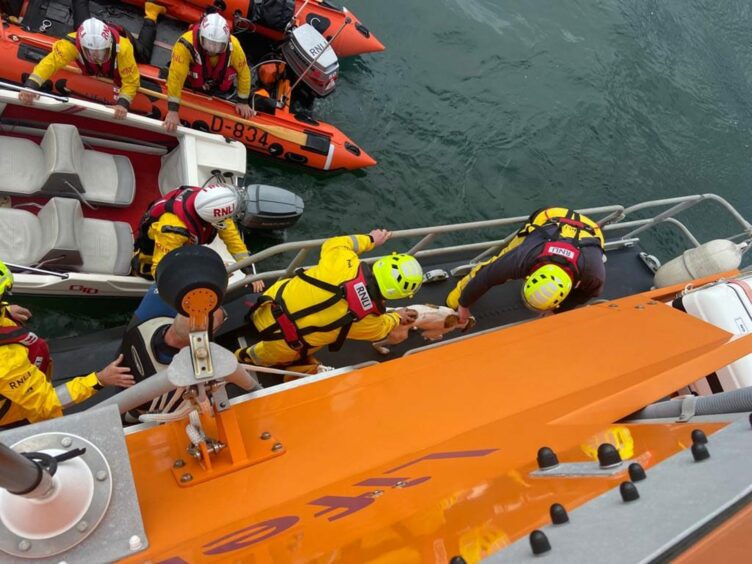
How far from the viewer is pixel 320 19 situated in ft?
24.5

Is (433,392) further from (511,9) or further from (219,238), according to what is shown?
(511,9)

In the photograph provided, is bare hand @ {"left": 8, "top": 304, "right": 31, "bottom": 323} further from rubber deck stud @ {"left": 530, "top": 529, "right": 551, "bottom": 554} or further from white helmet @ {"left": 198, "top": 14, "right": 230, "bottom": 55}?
rubber deck stud @ {"left": 530, "top": 529, "right": 551, "bottom": 554}

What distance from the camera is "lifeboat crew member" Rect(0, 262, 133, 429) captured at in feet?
9.17

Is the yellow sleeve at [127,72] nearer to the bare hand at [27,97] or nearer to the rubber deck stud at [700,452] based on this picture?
the bare hand at [27,97]

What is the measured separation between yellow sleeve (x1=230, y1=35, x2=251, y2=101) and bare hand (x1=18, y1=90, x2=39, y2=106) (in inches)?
75.6

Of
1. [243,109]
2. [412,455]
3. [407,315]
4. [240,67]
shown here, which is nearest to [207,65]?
[240,67]

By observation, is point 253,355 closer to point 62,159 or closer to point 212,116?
point 62,159

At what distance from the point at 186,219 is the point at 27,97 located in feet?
6.37

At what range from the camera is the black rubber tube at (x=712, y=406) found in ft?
5.76

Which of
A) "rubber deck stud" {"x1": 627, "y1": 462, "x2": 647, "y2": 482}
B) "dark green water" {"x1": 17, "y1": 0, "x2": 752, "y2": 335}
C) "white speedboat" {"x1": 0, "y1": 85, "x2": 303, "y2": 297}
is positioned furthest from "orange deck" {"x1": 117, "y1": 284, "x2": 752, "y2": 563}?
"dark green water" {"x1": 17, "y1": 0, "x2": 752, "y2": 335}

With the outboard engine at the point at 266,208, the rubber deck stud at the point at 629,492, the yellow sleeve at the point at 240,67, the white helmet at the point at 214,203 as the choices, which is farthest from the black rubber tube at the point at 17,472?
the yellow sleeve at the point at 240,67

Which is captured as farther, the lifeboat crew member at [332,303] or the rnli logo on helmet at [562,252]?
the rnli logo on helmet at [562,252]

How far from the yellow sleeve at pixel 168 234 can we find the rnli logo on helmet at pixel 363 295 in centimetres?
152

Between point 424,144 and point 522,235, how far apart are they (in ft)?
11.9
